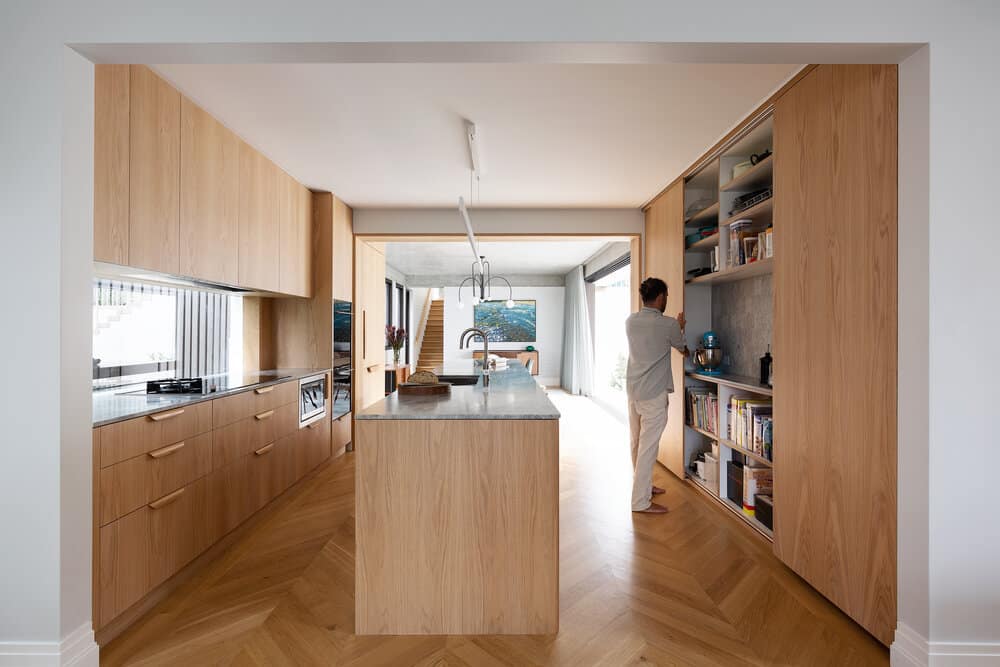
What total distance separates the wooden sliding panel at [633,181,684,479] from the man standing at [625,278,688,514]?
0.69 m

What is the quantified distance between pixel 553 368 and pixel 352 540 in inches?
350

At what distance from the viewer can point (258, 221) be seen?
360 centimetres

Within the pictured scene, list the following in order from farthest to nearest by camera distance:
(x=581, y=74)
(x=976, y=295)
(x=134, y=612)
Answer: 1. (x=581, y=74)
2. (x=134, y=612)
3. (x=976, y=295)

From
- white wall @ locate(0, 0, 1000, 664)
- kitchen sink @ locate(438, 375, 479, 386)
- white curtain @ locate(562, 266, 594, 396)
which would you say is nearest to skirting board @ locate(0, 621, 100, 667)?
white wall @ locate(0, 0, 1000, 664)

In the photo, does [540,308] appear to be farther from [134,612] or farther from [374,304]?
[134,612]

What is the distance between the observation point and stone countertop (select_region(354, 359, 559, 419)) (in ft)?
6.49

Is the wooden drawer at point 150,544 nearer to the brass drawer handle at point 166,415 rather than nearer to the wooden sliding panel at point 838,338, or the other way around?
the brass drawer handle at point 166,415

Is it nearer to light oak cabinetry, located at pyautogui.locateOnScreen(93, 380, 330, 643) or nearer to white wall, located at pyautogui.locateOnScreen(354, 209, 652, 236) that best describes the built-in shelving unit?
white wall, located at pyautogui.locateOnScreen(354, 209, 652, 236)

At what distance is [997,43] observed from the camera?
1725 mm

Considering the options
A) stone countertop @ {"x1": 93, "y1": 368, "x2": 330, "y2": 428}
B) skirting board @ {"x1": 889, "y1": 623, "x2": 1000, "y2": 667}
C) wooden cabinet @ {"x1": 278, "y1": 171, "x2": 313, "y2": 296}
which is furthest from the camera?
wooden cabinet @ {"x1": 278, "y1": 171, "x2": 313, "y2": 296}

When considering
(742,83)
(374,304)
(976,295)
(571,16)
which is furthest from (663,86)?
(374,304)

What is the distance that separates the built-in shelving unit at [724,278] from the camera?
311 centimetres

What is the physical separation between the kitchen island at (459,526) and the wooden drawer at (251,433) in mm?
1194

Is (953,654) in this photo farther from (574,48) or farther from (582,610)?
(574,48)
